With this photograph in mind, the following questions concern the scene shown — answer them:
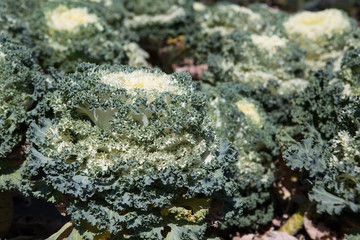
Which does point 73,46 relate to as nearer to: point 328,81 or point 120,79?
point 120,79

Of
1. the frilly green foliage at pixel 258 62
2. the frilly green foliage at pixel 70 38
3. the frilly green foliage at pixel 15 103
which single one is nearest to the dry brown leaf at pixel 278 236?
the frilly green foliage at pixel 258 62

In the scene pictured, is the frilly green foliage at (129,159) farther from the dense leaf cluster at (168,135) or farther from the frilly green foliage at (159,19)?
the frilly green foliage at (159,19)

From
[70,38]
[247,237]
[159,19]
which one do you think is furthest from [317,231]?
[159,19]

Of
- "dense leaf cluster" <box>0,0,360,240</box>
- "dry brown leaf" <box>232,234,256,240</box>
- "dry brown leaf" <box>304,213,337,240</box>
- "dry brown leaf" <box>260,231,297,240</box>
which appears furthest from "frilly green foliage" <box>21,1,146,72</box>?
"dry brown leaf" <box>304,213,337,240</box>

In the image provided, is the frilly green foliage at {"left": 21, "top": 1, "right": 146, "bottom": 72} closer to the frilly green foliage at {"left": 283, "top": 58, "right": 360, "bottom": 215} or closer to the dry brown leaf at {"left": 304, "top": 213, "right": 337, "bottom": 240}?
the frilly green foliage at {"left": 283, "top": 58, "right": 360, "bottom": 215}

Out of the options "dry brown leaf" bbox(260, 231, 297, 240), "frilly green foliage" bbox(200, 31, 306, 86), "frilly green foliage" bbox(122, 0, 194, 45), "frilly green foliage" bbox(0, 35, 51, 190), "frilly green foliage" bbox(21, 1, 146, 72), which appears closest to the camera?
"frilly green foliage" bbox(0, 35, 51, 190)

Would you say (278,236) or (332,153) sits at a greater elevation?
(332,153)

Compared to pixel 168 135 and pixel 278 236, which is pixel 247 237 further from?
pixel 168 135

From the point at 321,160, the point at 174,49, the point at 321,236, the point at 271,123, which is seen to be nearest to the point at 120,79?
the point at 321,160
